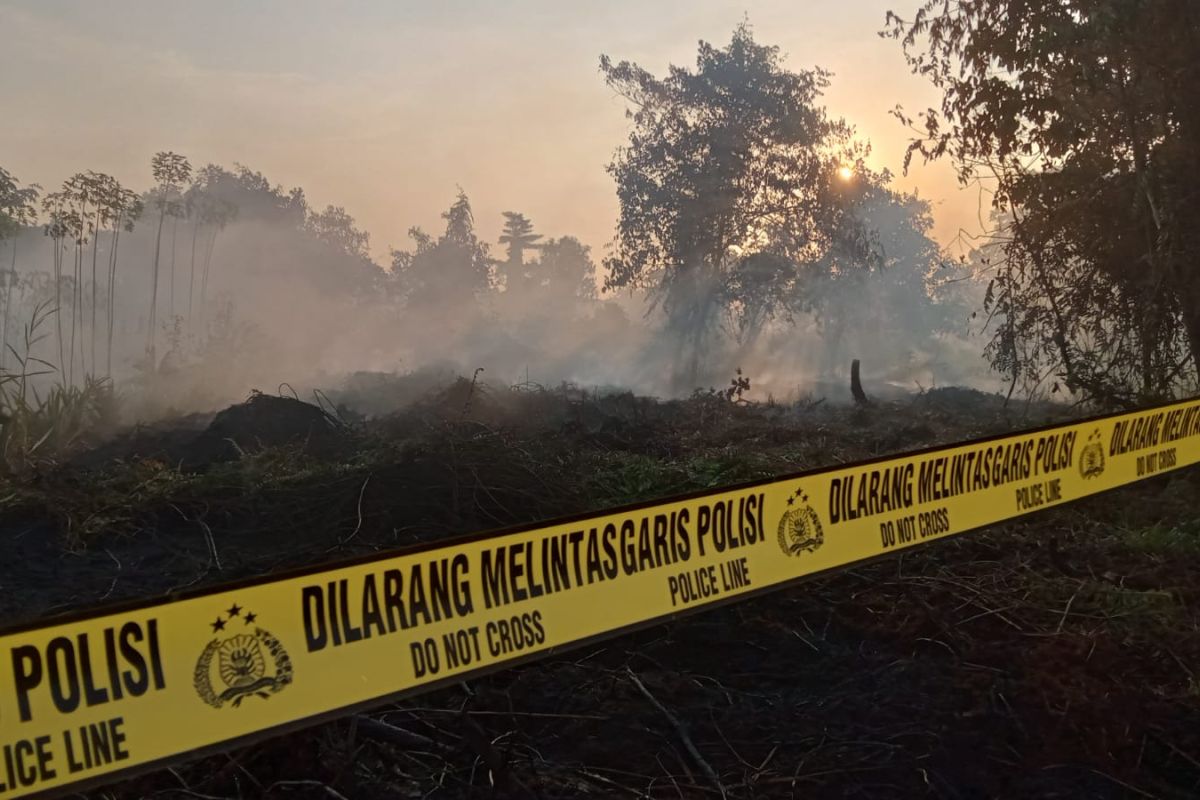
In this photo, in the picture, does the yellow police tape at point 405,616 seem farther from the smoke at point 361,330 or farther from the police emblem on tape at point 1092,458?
the smoke at point 361,330

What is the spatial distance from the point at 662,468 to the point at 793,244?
3193 centimetres

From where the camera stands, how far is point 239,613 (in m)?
2.95

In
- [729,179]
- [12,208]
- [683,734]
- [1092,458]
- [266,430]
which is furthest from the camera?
[729,179]

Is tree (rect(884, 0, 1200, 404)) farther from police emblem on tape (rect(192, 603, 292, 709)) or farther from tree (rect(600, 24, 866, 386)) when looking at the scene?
tree (rect(600, 24, 866, 386))

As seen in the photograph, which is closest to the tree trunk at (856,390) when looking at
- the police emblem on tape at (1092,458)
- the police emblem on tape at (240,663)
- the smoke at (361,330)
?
the smoke at (361,330)

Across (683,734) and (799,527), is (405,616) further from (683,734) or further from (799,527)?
(799,527)

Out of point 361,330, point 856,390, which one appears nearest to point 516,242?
point 361,330

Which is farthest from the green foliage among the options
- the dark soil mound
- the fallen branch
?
the fallen branch

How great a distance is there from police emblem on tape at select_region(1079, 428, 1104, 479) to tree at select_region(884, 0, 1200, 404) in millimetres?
5065

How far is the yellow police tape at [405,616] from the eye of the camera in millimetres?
2658

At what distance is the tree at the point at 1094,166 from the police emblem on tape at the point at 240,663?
11199mm

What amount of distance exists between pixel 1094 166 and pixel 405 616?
39.5 ft

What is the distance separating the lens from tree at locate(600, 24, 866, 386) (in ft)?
127

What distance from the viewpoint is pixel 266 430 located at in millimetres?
15266
